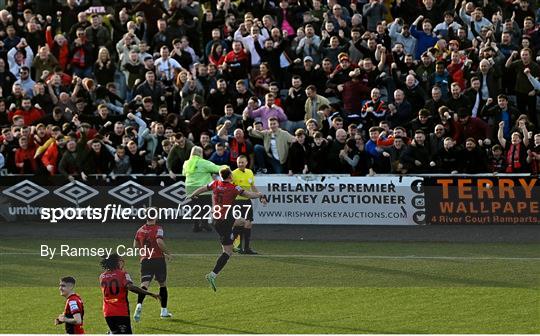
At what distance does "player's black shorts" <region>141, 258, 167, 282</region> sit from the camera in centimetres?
1923

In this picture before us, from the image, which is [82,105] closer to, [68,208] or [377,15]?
[68,208]

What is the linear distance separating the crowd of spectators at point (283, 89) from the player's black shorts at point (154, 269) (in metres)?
9.13

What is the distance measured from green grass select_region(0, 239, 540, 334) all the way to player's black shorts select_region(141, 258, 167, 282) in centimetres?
75

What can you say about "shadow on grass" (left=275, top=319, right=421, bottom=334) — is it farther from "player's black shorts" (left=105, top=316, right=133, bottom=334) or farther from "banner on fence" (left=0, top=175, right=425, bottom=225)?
"banner on fence" (left=0, top=175, right=425, bottom=225)

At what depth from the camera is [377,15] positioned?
31562mm

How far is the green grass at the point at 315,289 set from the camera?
18953mm

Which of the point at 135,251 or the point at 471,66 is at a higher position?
the point at 471,66

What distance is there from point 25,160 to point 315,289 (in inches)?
407

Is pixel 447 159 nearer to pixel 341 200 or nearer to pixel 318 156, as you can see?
pixel 341 200

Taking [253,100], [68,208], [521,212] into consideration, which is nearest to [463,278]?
[521,212]

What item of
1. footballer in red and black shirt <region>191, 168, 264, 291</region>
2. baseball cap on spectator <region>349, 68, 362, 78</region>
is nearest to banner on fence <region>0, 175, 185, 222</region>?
footballer in red and black shirt <region>191, 168, 264, 291</region>

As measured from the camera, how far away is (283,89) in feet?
102

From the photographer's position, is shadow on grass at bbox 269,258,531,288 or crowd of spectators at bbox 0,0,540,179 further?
crowd of spectators at bbox 0,0,540,179

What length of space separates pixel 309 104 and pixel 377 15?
3872 millimetres
